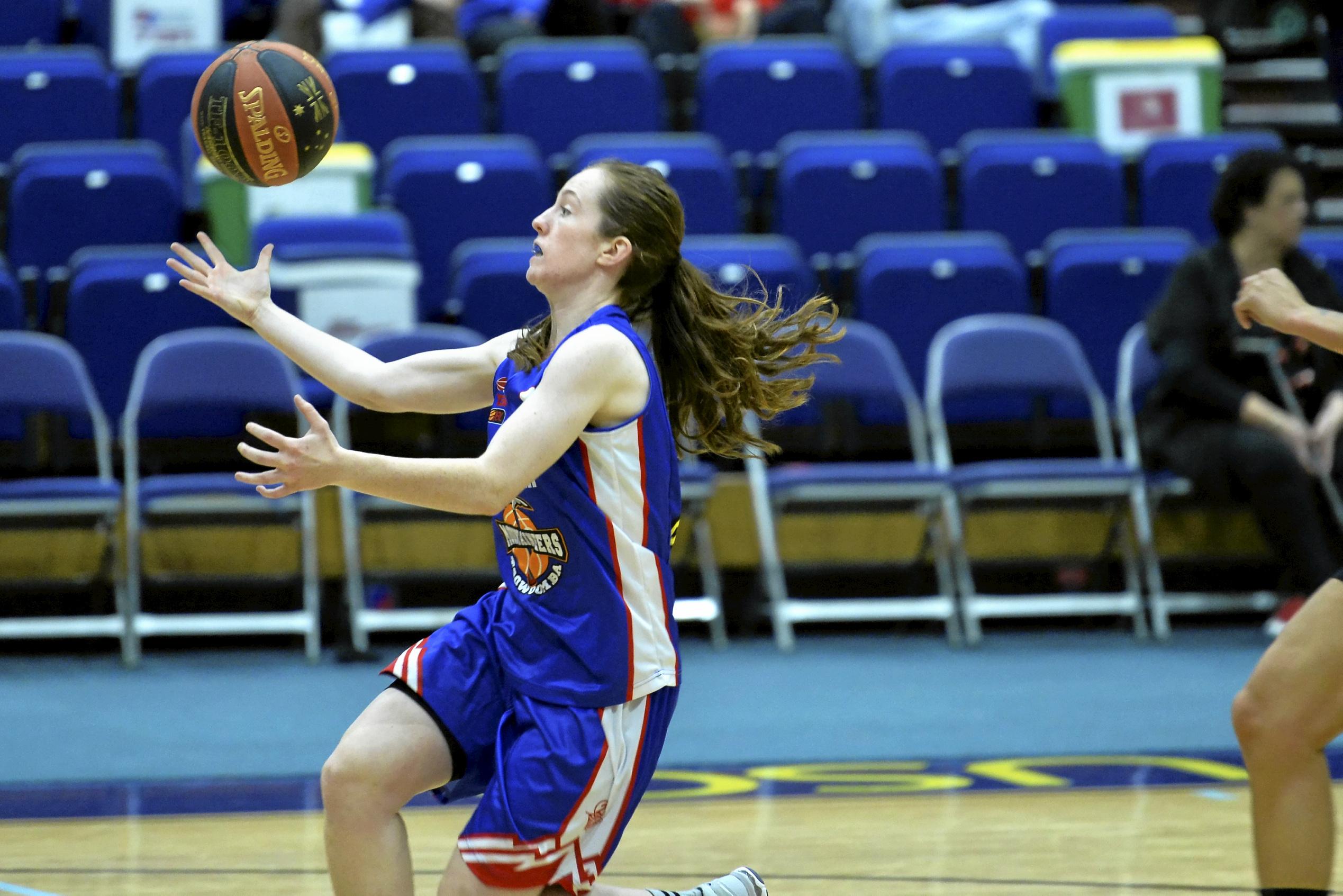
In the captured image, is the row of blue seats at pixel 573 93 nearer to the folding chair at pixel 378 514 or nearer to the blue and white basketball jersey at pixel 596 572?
the folding chair at pixel 378 514

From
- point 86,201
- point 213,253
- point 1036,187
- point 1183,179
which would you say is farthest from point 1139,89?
point 213,253

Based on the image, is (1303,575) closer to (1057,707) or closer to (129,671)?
(1057,707)

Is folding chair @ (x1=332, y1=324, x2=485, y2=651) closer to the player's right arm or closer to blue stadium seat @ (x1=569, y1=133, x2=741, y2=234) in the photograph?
blue stadium seat @ (x1=569, y1=133, x2=741, y2=234)

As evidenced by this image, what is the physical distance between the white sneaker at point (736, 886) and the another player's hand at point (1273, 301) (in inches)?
46.7

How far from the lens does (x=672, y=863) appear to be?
3.42m

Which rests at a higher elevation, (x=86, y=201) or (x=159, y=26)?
(x=159, y=26)

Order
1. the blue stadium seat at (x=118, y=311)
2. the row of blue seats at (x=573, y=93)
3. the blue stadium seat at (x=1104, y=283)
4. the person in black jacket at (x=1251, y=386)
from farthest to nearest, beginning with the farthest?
the row of blue seats at (x=573, y=93) → the blue stadium seat at (x=1104, y=283) → the blue stadium seat at (x=118, y=311) → the person in black jacket at (x=1251, y=386)

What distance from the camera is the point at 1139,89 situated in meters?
8.01

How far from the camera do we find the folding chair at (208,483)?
5.79 meters

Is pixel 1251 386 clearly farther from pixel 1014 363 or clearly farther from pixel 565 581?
pixel 565 581

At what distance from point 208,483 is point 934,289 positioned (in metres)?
2.85

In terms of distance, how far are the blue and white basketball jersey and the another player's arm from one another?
5 centimetres

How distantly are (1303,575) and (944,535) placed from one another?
1.26 metres

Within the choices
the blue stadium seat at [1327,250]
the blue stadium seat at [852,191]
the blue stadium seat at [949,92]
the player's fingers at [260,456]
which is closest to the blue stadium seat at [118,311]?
the blue stadium seat at [852,191]
